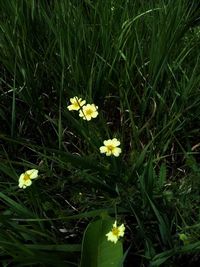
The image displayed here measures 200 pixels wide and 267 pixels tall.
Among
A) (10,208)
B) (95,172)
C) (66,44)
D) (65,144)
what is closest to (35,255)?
(10,208)

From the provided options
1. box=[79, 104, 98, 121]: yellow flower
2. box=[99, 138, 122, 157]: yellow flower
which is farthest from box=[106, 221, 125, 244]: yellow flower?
box=[79, 104, 98, 121]: yellow flower

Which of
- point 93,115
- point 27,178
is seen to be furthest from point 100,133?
point 27,178

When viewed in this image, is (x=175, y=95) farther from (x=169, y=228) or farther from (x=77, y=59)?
(x=169, y=228)

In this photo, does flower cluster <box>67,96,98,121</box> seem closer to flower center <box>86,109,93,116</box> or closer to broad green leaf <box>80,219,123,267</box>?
flower center <box>86,109,93,116</box>

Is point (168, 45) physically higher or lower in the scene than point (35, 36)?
lower

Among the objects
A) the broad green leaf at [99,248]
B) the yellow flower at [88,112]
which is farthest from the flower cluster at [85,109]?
the broad green leaf at [99,248]

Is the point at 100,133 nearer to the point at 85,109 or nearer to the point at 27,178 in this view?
the point at 85,109
